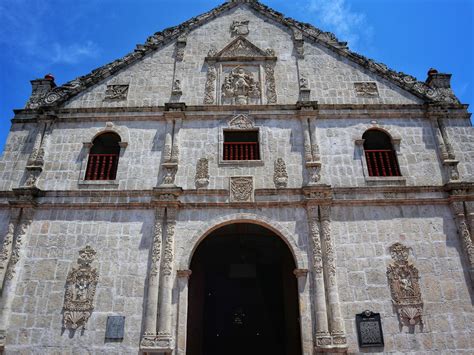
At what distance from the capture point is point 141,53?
43.7 ft

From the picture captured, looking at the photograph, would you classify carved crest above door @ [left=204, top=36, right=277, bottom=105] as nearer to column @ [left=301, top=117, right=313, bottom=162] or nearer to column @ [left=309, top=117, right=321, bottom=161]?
column @ [left=301, top=117, right=313, bottom=162]

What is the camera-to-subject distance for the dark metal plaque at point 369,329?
360 inches

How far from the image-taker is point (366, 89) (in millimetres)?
12617

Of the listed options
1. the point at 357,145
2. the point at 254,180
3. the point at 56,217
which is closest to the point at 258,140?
the point at 254,180

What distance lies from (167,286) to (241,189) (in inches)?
132

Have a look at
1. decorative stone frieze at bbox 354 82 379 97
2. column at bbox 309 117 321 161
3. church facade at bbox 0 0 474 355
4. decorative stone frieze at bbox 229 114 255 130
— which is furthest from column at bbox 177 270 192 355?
decorative stone frieze at bbox 354 82 379 97

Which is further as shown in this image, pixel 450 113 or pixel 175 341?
pixel 450 113

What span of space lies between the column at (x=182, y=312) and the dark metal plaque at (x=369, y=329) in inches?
170

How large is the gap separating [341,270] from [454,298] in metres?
2.88

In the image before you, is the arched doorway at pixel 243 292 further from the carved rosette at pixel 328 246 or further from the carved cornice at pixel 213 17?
the carved cornice at pixel 213 17

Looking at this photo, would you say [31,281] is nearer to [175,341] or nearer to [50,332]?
[50,332]

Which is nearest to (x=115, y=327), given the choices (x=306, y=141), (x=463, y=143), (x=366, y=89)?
(x=306, y=141)

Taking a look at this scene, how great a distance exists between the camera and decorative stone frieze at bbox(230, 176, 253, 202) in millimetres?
10724

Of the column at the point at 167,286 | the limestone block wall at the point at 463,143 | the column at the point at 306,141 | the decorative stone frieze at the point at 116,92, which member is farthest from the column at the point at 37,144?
the limestone block wall at the point at 463,143
